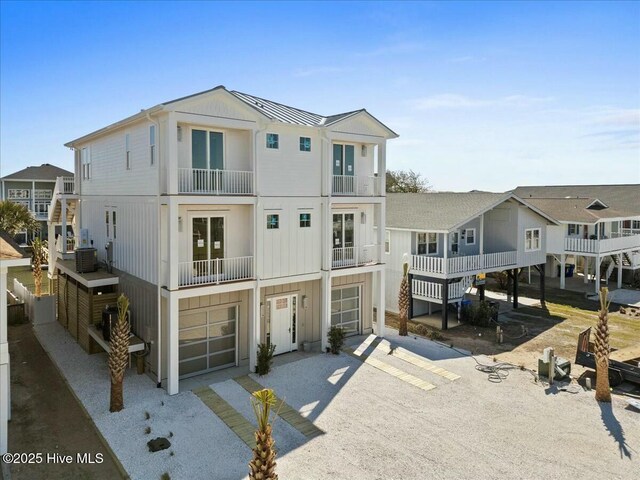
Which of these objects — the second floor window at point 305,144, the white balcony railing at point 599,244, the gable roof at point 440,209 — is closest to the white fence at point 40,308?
the second floor window at point 305,144

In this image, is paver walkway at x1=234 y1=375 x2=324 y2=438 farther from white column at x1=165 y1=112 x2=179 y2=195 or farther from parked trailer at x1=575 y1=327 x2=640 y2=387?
parked trailer at x1=575 y1=327 x2=640 y2=387

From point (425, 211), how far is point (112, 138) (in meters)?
15.8

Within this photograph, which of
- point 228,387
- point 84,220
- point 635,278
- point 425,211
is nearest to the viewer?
point 228,387

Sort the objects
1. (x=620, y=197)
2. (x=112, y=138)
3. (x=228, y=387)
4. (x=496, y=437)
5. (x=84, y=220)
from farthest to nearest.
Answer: (x=620, y=197), (x=84, y=220), (x=112, y=138), (x=228, y=387), (x=496, y=437)

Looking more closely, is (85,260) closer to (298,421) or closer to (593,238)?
(298,421)

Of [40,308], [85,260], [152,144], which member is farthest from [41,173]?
[152,144]

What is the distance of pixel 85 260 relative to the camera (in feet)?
60.9

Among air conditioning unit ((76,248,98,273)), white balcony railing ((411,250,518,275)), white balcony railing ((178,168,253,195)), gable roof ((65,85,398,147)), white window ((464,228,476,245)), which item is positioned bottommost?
white balcony railing ((411,250,518,275))

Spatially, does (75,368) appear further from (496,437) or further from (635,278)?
(635,278)

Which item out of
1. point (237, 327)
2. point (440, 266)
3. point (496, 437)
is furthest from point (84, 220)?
point (496, 437)

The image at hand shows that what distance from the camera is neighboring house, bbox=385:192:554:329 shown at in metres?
23.0

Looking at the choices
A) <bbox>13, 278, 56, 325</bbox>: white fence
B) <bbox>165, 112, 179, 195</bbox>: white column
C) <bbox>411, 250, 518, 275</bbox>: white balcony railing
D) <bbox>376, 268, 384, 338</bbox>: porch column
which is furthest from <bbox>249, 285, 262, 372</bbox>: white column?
<bbox>13, 278, 56, 325</bbox>: white fence

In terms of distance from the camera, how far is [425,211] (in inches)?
1009

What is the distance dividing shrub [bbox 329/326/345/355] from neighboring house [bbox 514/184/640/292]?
64.6 ft
